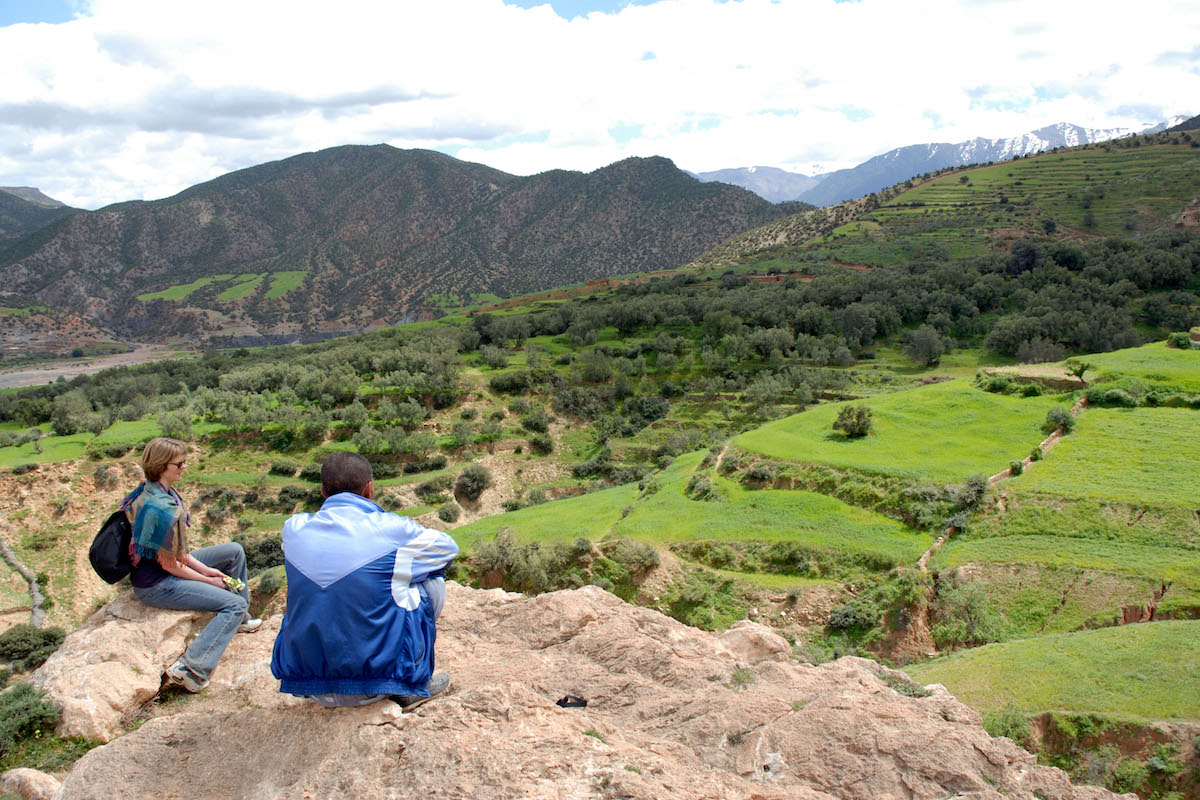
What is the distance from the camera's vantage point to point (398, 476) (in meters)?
48.8

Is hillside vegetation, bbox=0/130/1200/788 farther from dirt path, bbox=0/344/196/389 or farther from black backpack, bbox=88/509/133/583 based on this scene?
dirt path, bbox=0/344/196/389

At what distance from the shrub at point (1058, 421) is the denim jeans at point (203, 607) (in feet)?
96.6

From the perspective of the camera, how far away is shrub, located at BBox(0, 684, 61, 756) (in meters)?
6.34

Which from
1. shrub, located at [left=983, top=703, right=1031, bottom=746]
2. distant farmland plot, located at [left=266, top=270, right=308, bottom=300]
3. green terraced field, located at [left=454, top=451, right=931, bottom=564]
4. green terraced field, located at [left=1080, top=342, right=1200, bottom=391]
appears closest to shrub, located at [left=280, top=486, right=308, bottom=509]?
green terraced field, located at [left=454, top=451, right=931, bottom=564]

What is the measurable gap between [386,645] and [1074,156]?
157493 mm

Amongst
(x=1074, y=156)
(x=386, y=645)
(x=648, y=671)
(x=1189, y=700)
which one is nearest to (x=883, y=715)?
(x=648, y=671)

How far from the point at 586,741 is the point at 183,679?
16.4 feet

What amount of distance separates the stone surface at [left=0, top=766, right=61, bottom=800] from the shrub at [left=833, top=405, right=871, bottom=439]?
95.1 feet

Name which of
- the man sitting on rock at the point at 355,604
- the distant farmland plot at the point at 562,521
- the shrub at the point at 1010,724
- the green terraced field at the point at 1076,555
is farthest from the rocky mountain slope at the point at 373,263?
the man sitting on rock at the point at 355,604

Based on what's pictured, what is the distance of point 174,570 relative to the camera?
7.37m

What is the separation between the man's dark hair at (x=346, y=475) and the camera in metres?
5.59

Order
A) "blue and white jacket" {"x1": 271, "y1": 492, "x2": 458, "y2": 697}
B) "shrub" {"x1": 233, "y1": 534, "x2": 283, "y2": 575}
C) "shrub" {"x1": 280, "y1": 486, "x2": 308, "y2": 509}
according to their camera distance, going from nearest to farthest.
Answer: "blue and white jacket" {"x1": 271, "y1": 492, "x2": 458, "y2": 697} < "shrub" {"x1": 233, "y1": 534, "x2": 283, "y2": 575} < "shrub" {"x1": 280, "y1": 486, "x2": 308, "y2": 509}

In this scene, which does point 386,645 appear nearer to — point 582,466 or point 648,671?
point 648,671

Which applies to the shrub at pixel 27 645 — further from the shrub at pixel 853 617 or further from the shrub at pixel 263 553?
the shrub at pixel 853 617
